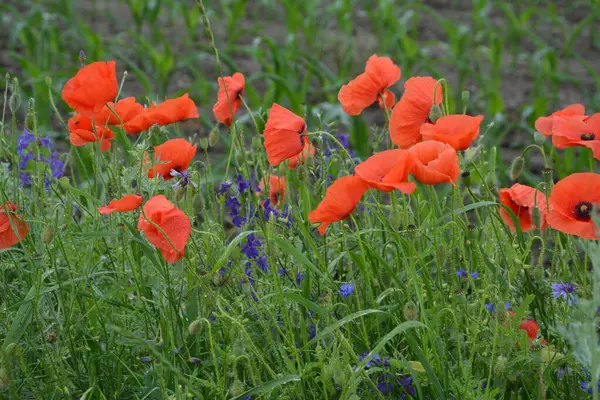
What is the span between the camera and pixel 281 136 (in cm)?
144

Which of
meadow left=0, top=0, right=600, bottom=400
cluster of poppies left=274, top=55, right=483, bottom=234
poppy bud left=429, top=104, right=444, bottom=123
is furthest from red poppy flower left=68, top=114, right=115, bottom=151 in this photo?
poppy bud left=429, top=104, right=444, bottom=123

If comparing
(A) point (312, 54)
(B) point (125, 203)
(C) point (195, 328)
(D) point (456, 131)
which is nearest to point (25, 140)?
(B) point (125, 203)

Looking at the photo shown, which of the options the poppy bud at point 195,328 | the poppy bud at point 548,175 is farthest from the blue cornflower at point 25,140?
the poppy bud at point 548,175

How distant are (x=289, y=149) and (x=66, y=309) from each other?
489 millimetres

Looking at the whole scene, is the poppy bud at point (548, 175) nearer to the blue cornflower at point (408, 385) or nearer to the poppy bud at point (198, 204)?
the blue cornflower at point (408, 385)

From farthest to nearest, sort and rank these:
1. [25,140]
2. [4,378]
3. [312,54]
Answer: [312,54] → [25,140] → [4,378]

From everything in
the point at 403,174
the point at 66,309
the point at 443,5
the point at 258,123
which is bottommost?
the point at 443,5

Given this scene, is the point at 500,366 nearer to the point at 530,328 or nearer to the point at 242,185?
the point at 530,328

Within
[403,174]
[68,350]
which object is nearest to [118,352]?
[68,350]

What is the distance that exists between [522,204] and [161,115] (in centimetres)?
63

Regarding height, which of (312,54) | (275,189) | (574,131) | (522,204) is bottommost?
(312,54)

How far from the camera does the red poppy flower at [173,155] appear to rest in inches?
61.1

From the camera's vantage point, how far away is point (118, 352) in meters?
1.59

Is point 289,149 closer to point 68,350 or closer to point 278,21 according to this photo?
point 68,350
